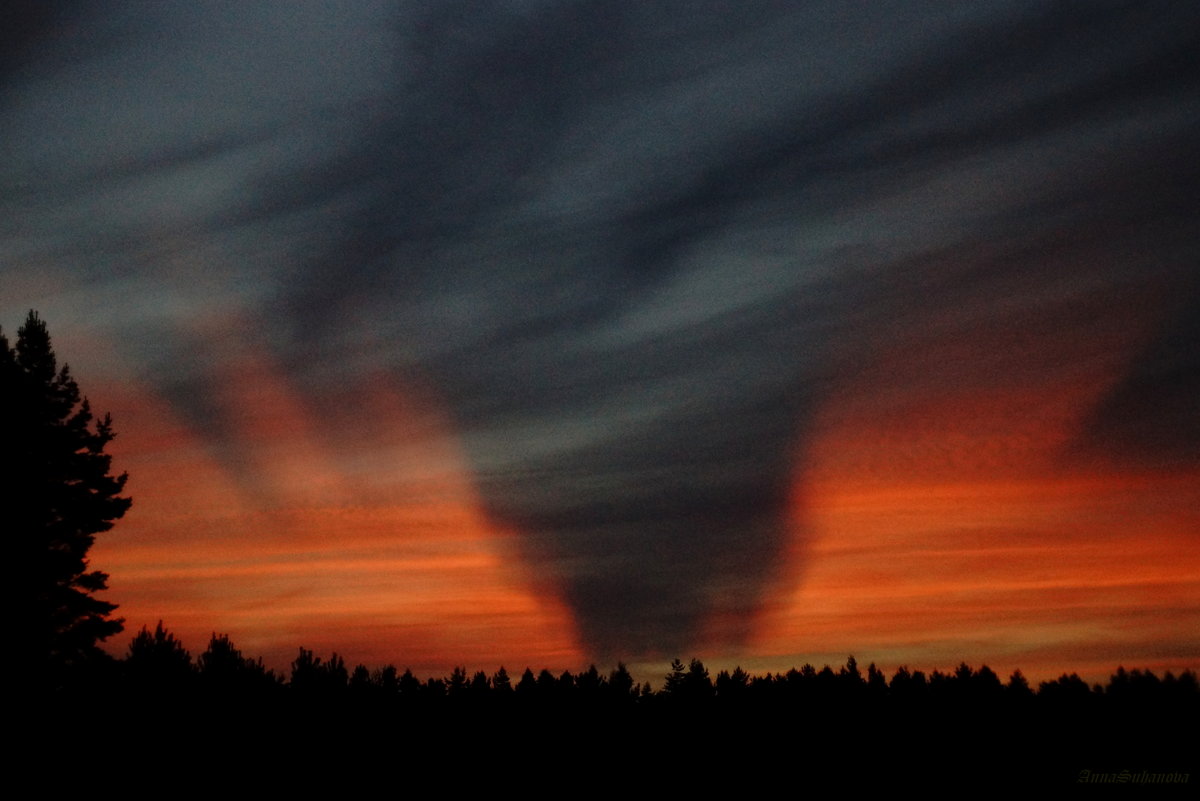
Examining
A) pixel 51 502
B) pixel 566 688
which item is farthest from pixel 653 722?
pixel 51 502

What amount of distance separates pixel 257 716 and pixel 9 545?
47954 millimetres

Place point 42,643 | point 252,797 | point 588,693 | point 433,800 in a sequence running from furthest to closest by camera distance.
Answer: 1. point 588,693
2. point 433,800
3. point 252,797
4. point 42,643

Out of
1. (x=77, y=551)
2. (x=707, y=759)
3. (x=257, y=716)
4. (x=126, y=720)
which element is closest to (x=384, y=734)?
(x=257, y=716)

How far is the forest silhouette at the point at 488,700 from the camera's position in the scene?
59.9m

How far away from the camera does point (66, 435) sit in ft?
212

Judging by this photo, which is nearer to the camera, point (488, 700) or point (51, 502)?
point (51, 502)

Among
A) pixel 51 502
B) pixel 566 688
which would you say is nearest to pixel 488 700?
pixel 566 688

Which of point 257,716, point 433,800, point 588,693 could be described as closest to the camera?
point 433,800

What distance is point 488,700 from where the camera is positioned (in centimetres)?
14538

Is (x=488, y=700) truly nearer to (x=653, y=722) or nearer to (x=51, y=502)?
(x=653, y=722)

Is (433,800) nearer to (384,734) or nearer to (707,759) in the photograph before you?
(384,734)

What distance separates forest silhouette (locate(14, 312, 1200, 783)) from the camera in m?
59.9

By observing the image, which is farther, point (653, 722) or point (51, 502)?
point (653, 722)

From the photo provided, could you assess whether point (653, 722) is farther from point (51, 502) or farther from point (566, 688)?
point (51, 502)
